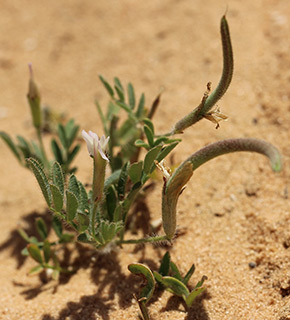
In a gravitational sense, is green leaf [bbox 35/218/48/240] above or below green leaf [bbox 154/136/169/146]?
below

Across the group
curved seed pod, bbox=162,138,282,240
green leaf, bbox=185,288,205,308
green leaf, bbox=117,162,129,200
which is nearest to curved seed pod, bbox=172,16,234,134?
curved seed pod, bbox=162,138,282,240

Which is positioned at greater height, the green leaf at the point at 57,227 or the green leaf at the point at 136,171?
the green leaf at the point at 136,171

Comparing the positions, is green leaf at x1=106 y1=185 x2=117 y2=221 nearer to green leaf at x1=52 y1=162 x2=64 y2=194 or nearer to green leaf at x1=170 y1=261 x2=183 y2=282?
green leaf at x1=52 y1=162 x2=64 y2=194

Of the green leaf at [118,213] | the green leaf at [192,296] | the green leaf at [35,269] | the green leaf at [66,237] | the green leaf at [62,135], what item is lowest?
the green leaf at [192,296]

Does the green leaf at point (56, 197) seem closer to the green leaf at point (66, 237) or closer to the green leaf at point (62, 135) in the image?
the green leaf at point (66, 237)

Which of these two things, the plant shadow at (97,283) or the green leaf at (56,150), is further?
the green leaf at (56,150)

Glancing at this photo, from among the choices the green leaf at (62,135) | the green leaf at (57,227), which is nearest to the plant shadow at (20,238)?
the green leaf at (57,227)

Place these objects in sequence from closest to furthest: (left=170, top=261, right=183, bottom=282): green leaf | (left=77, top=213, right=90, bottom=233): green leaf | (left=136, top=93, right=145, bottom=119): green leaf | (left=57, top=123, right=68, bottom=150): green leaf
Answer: (left=77, top=213, right=90, bottom=233): green leaf, (left=170, top=261, right=183, bottom=282): green leaf, (left=136, top=93, right=145, bottom=119): green leaf, (left=57, top=123, right=68, bottom=150): green leaf

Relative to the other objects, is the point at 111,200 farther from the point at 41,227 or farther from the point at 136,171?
the point at 41,227
